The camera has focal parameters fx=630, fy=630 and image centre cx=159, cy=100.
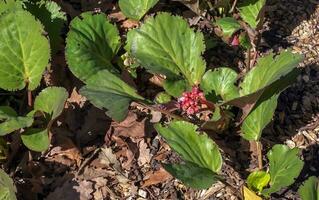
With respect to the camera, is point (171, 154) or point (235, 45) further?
point (235, 45)

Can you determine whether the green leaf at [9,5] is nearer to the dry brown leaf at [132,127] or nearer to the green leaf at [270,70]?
the dry brown leaf at [132,127]

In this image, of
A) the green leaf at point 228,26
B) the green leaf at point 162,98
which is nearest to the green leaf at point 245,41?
the green leaf at point 228,26

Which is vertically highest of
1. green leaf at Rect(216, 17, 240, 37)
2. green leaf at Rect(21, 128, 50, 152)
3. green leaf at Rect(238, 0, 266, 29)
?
green leaf at Rect(238, 0, 266, 29)

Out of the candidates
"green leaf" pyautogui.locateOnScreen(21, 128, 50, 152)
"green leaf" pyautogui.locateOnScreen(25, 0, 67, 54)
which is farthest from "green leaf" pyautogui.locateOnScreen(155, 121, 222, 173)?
"green leaf" pyautogui.locateOnScreen(25, 0, 67, 54)

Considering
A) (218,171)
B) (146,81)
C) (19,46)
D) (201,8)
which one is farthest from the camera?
(201,8)

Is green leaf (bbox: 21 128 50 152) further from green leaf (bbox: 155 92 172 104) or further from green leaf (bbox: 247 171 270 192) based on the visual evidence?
green leaf (bbox: 247 171 270 192)

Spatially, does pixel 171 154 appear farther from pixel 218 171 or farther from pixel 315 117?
pixel 315 117

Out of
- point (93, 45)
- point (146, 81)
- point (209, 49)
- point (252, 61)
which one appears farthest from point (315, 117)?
point (93, 45)
